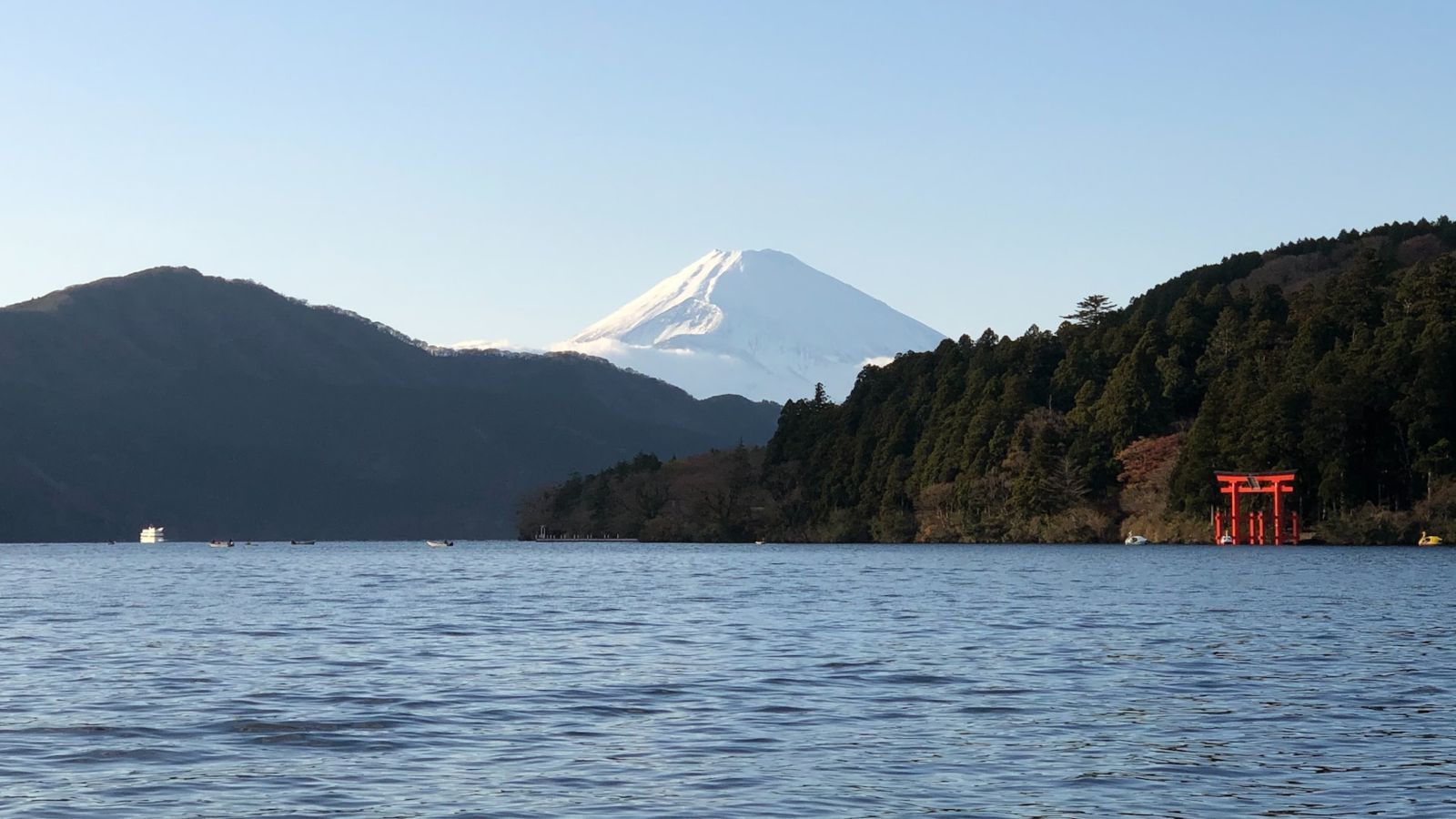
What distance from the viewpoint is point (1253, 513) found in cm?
12925

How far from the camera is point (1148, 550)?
12125 cm

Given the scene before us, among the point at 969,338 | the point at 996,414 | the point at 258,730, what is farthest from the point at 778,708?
the point at 969,338

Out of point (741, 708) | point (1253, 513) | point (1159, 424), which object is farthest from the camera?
point (1159, 424)

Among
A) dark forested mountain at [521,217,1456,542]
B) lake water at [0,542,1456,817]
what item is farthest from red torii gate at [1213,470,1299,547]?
lake water at [0,542,1456,817]

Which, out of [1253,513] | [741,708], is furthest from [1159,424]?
[741,708]

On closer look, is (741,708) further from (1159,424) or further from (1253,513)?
(1159,424)

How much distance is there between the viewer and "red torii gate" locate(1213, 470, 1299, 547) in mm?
125375

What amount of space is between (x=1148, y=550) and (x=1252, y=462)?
13475 mm

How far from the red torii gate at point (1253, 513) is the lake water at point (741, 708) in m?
66.7

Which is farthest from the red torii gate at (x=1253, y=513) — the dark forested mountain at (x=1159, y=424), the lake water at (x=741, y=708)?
the lake water at (x=741, y=708)

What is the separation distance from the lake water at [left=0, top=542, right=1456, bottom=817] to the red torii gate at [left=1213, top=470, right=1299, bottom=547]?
66.7 m

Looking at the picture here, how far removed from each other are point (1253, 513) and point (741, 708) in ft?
353

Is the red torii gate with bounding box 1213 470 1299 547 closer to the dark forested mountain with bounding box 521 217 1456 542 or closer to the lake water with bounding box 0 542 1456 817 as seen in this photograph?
the dark forested mountain with bounding box 521 217 1456 542

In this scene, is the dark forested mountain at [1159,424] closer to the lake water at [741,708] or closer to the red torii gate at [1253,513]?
the red torii gate at [1253,513]
